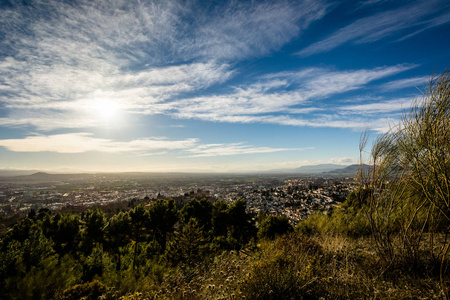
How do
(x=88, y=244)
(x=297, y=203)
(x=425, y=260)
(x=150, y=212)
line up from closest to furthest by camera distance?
(x=425, y=260)
(x=88, y=244)
(x=150, y=212)
(x=297, y=203)

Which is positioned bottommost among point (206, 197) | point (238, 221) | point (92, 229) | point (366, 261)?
point (206, 197)

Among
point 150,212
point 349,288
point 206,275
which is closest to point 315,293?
point 349,288

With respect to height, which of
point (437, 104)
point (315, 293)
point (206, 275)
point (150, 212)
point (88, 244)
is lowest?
point (88, 244)

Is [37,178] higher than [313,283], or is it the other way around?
[313,283]

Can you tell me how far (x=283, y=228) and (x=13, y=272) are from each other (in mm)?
13453

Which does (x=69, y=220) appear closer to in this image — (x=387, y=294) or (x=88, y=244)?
(x=88, y=244)

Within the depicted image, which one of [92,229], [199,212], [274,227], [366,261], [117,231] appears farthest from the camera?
[199,212]

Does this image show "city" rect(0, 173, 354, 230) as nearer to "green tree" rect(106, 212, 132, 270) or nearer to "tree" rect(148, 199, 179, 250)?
"green tree" rect(106, 212, 132, 270)

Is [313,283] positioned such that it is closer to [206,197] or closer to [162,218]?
[162,218]

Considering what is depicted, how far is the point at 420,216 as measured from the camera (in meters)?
4.15

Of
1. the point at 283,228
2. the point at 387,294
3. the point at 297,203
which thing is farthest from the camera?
the point at 297,203

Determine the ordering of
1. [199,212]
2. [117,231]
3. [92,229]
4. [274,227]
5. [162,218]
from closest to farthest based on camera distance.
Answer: [92,229], [274,227], [117,231], [162,218], [199,212]

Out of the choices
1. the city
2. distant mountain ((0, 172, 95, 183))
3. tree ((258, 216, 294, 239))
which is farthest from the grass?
distant mountain ((0, 172, 95, 183))

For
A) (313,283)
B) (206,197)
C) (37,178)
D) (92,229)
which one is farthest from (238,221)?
(37,178)
